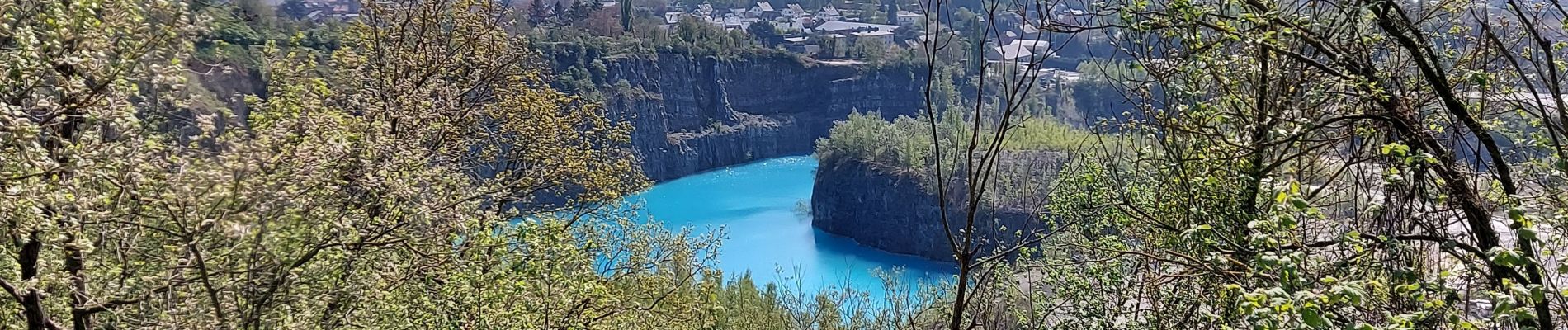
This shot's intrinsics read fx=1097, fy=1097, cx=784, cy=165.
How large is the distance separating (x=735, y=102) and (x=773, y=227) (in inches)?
626

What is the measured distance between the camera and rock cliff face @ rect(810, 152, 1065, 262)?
91.7ft

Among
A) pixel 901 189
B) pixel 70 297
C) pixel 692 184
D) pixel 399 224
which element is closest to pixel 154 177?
pixel 70 297

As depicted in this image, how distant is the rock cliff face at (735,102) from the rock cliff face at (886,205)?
10978mm

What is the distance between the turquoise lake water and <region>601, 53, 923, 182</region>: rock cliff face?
1035 mm

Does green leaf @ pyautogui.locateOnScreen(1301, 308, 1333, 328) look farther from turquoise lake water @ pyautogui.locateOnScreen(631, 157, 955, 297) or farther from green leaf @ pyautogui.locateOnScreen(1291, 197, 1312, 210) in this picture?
turquoise lake water @ pyautogui.locateOnScreen(631, 157, 955, 297)

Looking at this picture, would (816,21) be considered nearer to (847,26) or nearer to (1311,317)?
(847,26)

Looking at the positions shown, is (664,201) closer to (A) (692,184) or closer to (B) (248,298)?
(A) (692,184)

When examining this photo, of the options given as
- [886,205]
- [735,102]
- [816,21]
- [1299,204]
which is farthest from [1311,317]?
[816,21]

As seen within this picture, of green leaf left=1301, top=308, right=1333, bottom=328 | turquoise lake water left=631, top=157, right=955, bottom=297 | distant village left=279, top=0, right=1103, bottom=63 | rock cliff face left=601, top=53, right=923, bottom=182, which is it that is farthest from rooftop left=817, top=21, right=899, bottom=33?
green leaf left=1301, top=308, right=1333, bottom=328

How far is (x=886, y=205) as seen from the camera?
98.0 feet

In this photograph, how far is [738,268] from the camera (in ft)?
89.5

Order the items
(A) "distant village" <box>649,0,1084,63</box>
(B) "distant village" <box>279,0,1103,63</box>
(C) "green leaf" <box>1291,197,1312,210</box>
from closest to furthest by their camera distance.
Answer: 1. (C) "green leaf" <box>1291,197,1312,210</box>
2. (B) "distant village" <box>279,0,1103,63</box>
3. (A) "distant village" <box>649,0,1084,63</box>

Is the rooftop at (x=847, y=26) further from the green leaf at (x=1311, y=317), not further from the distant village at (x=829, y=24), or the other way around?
the green leaf at (x=1311, y=317)

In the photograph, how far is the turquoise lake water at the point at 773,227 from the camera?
26812mm
